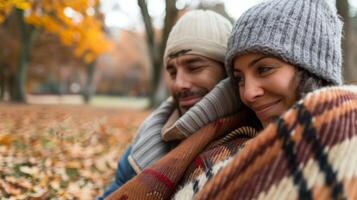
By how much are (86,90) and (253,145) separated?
107 ft

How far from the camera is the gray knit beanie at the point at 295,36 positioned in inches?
61.4

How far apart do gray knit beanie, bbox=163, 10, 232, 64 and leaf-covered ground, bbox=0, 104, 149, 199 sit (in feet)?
3.45

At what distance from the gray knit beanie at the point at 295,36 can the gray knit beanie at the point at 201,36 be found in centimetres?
47

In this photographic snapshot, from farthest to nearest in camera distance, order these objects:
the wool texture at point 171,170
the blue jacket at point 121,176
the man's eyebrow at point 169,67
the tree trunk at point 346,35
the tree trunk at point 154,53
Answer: the tree trunk at point 154,53
the tree trunk at point 346,35
the blue jacket at point 121,176
the man's eyebrow at point 169,67
the wool texture at point 171,170

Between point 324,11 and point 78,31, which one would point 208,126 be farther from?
point 78,31

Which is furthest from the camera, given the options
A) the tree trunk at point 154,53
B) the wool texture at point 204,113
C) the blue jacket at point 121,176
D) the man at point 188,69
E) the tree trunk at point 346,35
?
the tree trunk at point 154,53

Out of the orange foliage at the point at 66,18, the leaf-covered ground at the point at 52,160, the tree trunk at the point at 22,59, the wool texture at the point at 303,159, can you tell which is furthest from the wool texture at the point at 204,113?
the tree trunk at the point at 22,59

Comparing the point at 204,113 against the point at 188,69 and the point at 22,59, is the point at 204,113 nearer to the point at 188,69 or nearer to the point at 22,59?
the point at 188,69

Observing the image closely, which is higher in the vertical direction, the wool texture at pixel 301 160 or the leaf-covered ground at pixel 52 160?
the wool texture at pixel 301 160

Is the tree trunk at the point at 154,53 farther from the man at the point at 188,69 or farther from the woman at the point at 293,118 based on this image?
the woman at the point at 293,118

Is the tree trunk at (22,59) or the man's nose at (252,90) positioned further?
the tree trunk at (22,59)

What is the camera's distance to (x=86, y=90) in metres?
32.8

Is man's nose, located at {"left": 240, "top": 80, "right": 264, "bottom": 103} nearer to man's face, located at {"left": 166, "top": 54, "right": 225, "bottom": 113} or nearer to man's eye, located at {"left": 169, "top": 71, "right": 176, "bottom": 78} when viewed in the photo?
man's face, located at {"left": 166, "top": 54, "right": 225, "bottom": 113}

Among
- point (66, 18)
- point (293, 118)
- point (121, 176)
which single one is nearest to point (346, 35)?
point (66, 18)
